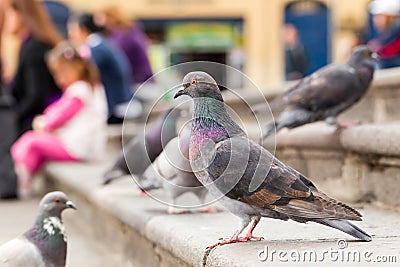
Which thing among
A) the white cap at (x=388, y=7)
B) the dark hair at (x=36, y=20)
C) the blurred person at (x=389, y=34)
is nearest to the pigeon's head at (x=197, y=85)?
the blurred person at (x=389, y=34)

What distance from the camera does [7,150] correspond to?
695cm

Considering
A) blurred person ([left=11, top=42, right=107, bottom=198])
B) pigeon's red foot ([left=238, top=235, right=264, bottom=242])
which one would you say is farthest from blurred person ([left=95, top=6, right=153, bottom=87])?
pigeon's red foot ([left=238, top=235, right=264, bottom=242])

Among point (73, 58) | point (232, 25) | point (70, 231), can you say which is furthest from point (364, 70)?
point (232, 25)

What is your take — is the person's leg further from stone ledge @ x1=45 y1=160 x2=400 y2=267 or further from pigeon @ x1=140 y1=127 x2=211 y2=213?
pigeon @ x1=140 y1=127 x2=211 y2=213

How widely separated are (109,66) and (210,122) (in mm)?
5639

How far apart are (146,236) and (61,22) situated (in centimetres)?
1748

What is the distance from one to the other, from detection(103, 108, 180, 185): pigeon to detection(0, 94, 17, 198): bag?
2.03 metres

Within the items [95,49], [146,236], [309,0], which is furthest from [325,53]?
[146,236]

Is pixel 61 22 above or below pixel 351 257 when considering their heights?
below

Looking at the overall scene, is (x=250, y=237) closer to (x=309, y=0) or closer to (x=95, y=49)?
(x=95, y=49)

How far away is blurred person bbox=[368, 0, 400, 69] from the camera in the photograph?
22.7ft

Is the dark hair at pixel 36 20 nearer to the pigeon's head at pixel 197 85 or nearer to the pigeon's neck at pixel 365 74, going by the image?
the pigeon's neck at pixel 365 74

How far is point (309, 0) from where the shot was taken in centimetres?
2289

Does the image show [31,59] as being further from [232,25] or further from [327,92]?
[232,25]
